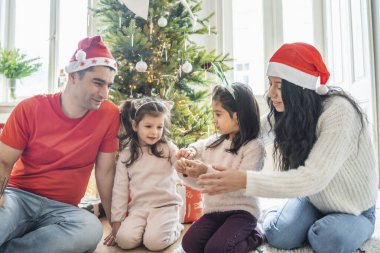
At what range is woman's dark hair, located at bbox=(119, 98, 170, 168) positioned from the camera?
1354mm

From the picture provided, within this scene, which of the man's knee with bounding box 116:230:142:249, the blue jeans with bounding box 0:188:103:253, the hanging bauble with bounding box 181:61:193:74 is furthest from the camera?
the hanging bauble with bounding box 181:61:193:74

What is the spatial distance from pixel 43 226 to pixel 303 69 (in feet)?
3.45

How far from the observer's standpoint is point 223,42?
9.59 feet

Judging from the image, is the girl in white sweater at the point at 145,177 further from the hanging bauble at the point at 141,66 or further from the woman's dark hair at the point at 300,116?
the woman's dark hair at the point at 300,116

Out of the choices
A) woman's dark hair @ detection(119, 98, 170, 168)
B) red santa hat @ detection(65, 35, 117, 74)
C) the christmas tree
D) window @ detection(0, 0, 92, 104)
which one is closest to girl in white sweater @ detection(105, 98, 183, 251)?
woman's dark hair @ detection(119, 98, 170, 168)

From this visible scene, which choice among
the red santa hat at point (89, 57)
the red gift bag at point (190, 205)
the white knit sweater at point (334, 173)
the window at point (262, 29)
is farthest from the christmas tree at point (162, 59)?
the window at point (262, 29)

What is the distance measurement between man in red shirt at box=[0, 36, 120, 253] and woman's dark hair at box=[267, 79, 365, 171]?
27.4 inches

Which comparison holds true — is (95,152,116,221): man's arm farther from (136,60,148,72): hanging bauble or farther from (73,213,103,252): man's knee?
(136,60,148,72): hanging bauble

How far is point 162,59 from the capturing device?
1.83 meters

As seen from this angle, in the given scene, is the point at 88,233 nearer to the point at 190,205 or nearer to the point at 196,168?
the point at 196,168

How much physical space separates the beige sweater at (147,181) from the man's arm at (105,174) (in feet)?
0.10

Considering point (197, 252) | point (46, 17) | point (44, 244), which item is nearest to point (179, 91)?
point (197, 252)

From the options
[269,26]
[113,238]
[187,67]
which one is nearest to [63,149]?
[113,238]

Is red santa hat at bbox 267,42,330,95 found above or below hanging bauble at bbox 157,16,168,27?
below
